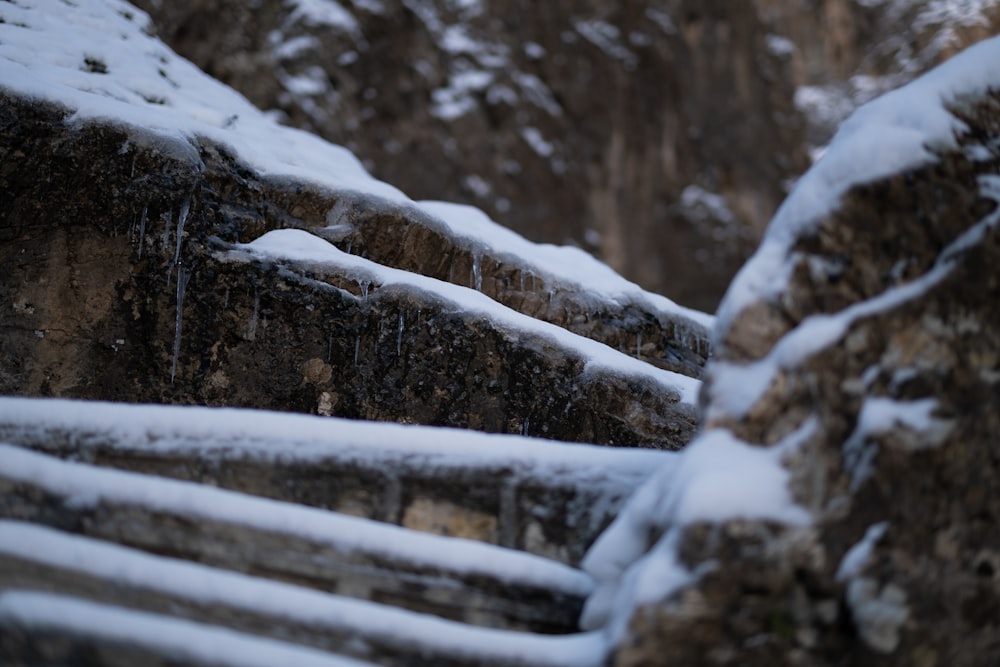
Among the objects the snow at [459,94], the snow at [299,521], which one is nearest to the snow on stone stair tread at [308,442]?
the snow at [299,521]

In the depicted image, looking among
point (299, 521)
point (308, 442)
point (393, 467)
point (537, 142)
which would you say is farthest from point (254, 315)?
point (537, 142)

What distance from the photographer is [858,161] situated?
226cm

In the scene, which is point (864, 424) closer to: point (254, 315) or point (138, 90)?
point (254, 315)

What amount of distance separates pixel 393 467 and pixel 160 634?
0.75m

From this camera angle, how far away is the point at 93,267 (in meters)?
4.09

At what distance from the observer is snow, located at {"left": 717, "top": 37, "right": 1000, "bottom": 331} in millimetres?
2232

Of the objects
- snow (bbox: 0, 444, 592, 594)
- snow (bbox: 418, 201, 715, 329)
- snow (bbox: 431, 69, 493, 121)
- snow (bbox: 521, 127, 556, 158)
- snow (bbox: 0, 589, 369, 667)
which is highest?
snow (bbox: 0, 444, 592, 594)

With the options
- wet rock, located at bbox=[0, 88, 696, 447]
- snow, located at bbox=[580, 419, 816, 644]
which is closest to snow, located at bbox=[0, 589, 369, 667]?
snow, located at bbox=[580, 419, 816, 644]

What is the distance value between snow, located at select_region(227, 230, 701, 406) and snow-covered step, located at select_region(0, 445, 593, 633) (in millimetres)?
2006

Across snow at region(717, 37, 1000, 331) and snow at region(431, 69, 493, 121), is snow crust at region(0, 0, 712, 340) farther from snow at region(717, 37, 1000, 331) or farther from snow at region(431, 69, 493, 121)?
snow at region(431, 69, 493, 121)

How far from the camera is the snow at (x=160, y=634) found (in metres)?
1.96

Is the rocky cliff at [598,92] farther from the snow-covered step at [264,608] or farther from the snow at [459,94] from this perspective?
the snow-covered step at [264,608]

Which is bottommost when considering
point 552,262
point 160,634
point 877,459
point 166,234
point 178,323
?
point 178,323

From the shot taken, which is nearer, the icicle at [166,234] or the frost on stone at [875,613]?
the frost on stone at [875,613]
